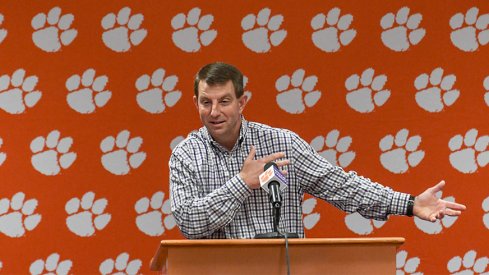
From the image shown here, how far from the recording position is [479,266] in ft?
13.1

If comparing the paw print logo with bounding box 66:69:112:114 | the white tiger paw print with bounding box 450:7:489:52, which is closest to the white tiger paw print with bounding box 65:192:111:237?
the paw print logo with bounding box 66:69:112:114

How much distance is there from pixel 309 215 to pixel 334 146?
1.26ft

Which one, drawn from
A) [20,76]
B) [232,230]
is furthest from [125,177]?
[232,230]

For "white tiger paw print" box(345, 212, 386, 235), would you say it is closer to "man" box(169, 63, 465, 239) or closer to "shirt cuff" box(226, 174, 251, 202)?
"man" box(169, 63, 465, 239)

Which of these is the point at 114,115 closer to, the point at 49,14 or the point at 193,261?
the point at 49,14

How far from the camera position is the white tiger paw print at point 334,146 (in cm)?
406

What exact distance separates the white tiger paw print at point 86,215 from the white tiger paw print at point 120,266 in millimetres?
174

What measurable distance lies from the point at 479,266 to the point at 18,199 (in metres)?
2.40

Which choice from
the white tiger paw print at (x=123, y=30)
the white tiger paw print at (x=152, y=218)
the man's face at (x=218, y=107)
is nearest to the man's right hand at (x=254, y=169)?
the man's face at (x=218, y=107)

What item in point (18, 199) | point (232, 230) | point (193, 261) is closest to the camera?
point (193, 261)

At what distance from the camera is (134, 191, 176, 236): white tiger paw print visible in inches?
158

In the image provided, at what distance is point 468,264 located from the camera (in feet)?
13.2

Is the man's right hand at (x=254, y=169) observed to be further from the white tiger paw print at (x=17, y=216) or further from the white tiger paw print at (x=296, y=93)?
the white tiger paw print at (x=17, y=216)

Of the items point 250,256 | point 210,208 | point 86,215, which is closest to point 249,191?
point 210,208
